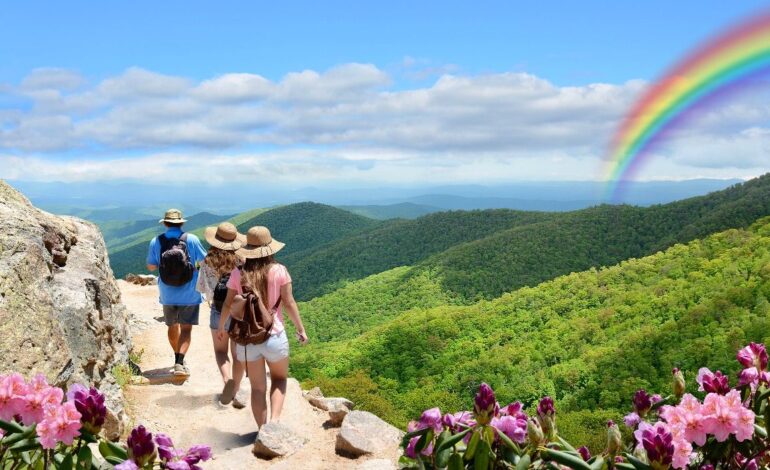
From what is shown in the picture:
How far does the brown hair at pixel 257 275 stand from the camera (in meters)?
7.09

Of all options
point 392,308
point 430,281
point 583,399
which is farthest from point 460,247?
point 583,399

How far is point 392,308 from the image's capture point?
146ft

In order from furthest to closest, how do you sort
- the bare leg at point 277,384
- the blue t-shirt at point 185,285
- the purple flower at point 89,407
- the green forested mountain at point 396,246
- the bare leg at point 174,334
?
1. the green forested mountain at point 396,246
2. the bare leg at point 174,334
3. the blue t-shirt at point 185,285
4. the bare leg at point 277,384
5. the purple flower at point 89,407

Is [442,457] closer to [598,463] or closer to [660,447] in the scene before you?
[598,463]

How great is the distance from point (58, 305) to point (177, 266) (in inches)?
80.6

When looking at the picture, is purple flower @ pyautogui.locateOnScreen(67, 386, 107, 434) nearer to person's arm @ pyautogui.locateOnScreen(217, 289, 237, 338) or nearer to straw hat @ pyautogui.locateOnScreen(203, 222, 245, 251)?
person's arm @ pyautogui.locateOnScreen(217, 289, 237, 338)

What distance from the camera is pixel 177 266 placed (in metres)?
9.77

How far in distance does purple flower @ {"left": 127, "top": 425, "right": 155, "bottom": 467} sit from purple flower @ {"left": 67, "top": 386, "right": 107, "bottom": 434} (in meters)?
0.29

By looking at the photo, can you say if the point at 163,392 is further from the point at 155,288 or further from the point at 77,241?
the point at 155,288

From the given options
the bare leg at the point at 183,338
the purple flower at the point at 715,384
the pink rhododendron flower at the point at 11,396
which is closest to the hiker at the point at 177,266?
the bare leg at the point at 183,338

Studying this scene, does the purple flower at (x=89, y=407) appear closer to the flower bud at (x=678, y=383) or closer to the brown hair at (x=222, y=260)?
the flower bud at (x=678, y=383)

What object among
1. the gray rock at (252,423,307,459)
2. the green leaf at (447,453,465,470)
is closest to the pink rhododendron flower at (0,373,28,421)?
the green leaf at (447,453,465,470)

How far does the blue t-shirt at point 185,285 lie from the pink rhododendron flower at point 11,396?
22.2 feet

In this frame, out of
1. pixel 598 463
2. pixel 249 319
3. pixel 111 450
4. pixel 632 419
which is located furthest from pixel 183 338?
pixel 598 463
